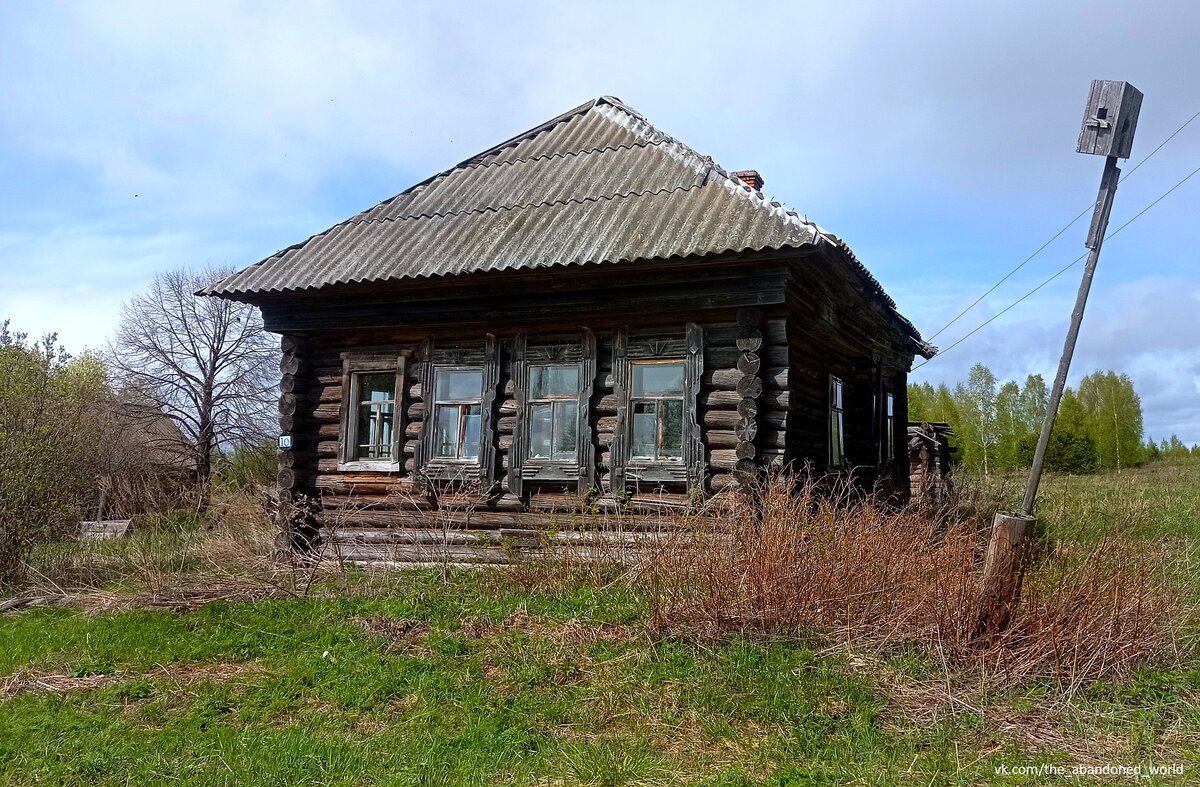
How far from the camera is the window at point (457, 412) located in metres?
10.1

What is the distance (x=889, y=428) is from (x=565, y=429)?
726 centimetres

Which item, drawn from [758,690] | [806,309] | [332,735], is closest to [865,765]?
[758,690]

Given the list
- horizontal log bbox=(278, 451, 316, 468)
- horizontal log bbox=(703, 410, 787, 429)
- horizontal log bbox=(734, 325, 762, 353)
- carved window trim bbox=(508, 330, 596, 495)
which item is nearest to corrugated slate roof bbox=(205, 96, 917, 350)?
horizontal log bbox=(734, 325, 762, 353)

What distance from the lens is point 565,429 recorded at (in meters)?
9.55

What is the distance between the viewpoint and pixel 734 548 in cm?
610

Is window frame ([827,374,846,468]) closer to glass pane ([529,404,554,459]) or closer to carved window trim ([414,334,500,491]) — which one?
glass pane ([529,404,554,459])

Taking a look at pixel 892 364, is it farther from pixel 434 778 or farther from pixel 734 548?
pixel 434 778

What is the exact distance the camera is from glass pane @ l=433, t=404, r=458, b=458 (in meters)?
10.1

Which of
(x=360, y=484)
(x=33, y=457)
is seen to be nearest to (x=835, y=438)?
(x=360, y=484)

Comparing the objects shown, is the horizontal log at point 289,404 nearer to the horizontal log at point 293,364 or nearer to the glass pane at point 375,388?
the horizontal log at point 293,364

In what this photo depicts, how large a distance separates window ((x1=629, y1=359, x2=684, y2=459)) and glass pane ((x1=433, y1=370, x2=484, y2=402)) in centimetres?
204

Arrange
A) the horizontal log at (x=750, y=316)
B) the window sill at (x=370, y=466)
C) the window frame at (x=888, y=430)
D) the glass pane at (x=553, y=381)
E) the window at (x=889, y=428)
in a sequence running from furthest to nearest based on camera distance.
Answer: the window at (x=889, y=428), the window frame at (x=888, y=430), the window sill at (x=370, y=466), the glass pane at (x=553, y=381), the horizontal log at (x=750, y=316)

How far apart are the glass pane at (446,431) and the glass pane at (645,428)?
2.37 metres

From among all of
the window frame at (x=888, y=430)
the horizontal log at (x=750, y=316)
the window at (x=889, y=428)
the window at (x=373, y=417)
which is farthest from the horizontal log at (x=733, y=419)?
the window at (x=889, y=428)
